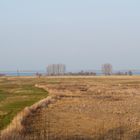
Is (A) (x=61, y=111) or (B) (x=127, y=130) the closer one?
(B) (x=127, y=130)

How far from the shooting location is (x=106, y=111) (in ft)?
108

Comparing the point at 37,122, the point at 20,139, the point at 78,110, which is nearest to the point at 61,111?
the point at 78,110

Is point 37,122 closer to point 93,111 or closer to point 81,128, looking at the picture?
point 81,128

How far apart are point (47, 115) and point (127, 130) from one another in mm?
9892

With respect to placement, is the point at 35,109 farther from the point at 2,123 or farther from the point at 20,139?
the point at 20,139

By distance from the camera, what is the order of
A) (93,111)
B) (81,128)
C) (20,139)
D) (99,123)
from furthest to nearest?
(93,111), (99,123), (81,128), (20,139)

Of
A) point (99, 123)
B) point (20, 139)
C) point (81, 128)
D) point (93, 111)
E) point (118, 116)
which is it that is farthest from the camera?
point (93, 111)

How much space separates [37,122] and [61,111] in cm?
712

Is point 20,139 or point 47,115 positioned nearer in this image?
point 20,139

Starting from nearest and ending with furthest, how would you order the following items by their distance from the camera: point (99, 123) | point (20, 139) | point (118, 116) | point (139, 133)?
point (20, 139) < point (139, 133) < point (99, 123) < point (118, 116)

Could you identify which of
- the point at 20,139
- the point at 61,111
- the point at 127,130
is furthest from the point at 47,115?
the point at 20,139

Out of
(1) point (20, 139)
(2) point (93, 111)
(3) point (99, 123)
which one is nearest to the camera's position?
(1) point (20, 139)

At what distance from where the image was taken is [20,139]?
14.5 m

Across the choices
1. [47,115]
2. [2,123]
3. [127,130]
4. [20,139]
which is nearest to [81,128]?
[127,130]
